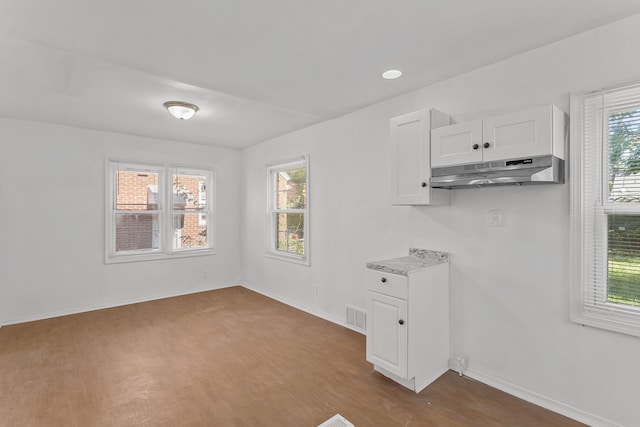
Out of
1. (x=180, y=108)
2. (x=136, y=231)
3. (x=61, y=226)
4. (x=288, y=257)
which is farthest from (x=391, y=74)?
(x=61, y=226)

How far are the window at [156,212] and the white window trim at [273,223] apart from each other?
1.13m

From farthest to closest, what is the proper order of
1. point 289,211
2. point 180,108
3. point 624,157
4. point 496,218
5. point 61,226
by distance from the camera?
1. point 289,211
2. point 61,226
3. point 180,108
4. point 496,218
5. point 624,157

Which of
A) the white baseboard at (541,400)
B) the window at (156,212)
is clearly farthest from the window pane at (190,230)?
the white baseboard at (541,400)

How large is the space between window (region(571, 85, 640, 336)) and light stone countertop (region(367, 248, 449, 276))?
947mm

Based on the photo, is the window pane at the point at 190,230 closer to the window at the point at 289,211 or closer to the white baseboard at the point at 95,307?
the white baseboard at the point at 95,307

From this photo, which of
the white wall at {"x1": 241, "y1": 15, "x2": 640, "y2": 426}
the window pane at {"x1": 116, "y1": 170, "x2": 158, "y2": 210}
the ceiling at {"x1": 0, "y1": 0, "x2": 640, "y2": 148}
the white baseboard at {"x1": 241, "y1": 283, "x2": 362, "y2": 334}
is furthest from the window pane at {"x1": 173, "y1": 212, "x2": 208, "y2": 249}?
the white wall at {"x1": 241, "y1": 15, "x2": 640, "y2": 426}

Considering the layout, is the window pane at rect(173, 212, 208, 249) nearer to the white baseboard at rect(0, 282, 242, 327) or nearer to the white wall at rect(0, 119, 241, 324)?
the white wall at rect(0, 119, 241, 324)

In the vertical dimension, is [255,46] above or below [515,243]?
above

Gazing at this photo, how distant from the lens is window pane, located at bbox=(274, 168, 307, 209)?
15.6 ft

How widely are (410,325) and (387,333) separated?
9.0 inches

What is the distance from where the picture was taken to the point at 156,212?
5.08 meters

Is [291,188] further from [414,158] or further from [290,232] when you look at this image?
[414,158]

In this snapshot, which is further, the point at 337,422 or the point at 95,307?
the point at 95,307

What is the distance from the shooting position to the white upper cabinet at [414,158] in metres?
2.67
